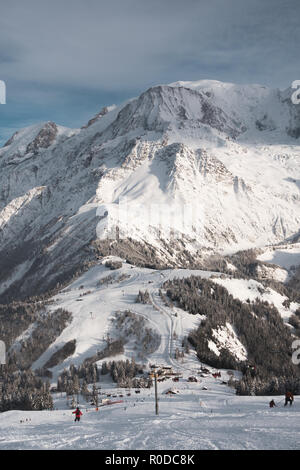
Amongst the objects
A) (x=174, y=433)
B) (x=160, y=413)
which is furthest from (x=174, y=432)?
(x=160, y=413)

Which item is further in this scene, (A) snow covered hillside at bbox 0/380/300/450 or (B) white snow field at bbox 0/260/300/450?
(B) white snow field at bbox 0/260/300/450

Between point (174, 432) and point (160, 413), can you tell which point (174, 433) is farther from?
point (160, 413)

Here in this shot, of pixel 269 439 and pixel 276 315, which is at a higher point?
pixel 276 315

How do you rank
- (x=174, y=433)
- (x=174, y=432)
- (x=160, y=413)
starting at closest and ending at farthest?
(x=174, y=433) → (x=174, y=432) → (x=160, y=413)

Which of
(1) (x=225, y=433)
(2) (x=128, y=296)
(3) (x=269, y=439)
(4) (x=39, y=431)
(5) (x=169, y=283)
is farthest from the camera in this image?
(5) (x=169, y=283)

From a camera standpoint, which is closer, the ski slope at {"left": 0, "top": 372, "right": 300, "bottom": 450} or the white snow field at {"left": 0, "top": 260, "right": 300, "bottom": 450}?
the ski slope at {"left": 0, "top": 372, "right": 300, "bottom": 450}

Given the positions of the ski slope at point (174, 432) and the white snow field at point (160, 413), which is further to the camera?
the white snow field at point (160, 413)
